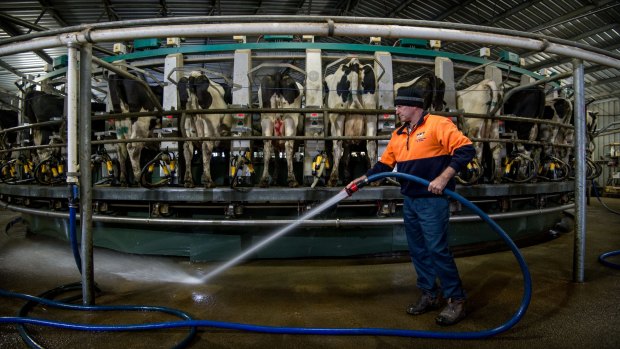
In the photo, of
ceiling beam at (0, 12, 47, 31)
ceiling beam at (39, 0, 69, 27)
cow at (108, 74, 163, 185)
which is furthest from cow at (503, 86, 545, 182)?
ceiling beam at (0, 12, 47, 31)

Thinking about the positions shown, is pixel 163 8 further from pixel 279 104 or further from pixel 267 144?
pixel 267 144

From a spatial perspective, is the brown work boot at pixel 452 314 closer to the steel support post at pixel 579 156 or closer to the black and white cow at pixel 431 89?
the steel support post at pixel 579 156

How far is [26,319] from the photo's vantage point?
2.10 m

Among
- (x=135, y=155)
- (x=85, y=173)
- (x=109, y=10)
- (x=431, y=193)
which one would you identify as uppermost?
(x=109, y=10)

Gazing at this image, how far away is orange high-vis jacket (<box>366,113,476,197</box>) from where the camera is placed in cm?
221

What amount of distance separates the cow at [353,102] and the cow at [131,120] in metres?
2.65

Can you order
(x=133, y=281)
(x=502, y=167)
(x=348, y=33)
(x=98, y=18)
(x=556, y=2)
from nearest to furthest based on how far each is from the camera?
(x=348, y=33), (x=133, y=281), (x=502, y=167), (x=556, y=2), (x=98, y=18)

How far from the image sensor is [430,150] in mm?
2346

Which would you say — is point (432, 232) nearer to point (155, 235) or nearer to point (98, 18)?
point (155, 235)

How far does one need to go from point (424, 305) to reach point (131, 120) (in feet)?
15.0

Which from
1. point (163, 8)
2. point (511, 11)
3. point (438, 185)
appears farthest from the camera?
point (163, 8)

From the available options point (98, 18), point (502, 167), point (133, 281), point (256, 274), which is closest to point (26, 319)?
point (133, 281)

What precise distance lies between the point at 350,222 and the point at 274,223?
0.91 m

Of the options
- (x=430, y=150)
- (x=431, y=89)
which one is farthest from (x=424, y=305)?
(x=431, y=89)
